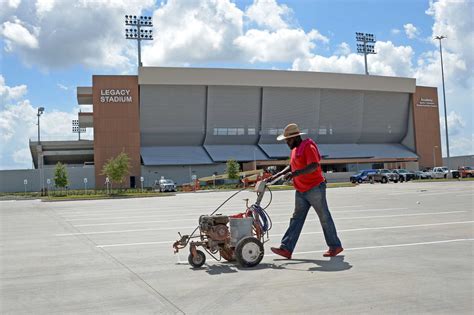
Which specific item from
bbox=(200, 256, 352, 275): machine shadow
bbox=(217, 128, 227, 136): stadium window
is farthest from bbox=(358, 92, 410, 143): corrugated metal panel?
bbox=(200, 256, 352, 275): machine shadow

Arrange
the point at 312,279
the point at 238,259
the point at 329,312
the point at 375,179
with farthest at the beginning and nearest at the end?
the point at 375,179
the point at 238,259
the point at 312,279
the point at 329,312

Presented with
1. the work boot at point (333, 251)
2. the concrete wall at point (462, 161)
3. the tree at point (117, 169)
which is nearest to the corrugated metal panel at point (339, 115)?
the concrete wall at point (462, 161)

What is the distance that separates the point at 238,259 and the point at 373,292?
2.30 m

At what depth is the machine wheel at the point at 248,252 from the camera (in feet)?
23.9

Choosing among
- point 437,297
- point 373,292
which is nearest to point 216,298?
point 373,292

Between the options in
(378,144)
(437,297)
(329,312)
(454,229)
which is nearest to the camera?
(329,312)

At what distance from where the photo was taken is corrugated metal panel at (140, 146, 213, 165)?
74.7 metres

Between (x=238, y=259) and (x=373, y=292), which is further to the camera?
(x=238, y=259)

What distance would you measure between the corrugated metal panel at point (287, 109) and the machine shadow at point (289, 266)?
73919 millimetres

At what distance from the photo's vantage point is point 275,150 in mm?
82375

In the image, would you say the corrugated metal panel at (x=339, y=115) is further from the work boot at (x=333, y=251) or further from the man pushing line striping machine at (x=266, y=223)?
the work boot at (x=333, y=251)

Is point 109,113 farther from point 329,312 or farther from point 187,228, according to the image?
Result: point 329,312

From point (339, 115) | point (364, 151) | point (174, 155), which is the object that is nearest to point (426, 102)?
point (364, 151)

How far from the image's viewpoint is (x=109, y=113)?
2904 inches
